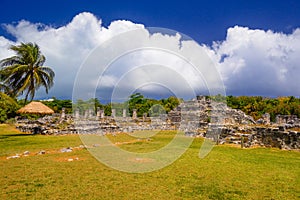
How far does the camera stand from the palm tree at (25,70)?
86.1 ft

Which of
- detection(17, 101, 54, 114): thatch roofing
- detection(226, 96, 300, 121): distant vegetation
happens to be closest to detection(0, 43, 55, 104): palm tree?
detection(17, 101, 54, 114): thatch roofing

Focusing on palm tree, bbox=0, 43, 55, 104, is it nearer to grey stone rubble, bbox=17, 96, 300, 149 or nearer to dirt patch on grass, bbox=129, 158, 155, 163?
grey stone rubble, bbox=17, 96, 300, 149

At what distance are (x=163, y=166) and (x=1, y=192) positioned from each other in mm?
5775

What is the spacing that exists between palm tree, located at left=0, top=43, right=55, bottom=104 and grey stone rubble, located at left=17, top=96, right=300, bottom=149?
442 centimetres

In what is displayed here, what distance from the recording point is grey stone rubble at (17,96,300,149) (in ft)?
58.5

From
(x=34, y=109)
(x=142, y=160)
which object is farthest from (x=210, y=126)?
(x=34, y=109)

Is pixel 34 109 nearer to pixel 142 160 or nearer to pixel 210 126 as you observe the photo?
pixel 210 126

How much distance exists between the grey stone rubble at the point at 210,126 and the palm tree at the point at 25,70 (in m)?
4.42

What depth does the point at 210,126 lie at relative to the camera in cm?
2362

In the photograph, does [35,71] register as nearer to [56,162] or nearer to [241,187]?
[56,162]

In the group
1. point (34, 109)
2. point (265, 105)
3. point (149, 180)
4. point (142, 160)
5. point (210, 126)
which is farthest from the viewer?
point (265, 105)

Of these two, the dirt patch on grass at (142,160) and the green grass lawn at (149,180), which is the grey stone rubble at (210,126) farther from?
the dirt patch on grass at (142,160)

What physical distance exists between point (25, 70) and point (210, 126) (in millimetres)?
Answer: 20214

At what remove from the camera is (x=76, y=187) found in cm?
714
